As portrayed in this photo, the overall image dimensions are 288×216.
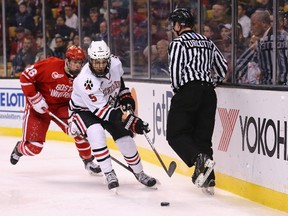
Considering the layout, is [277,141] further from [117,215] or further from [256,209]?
[117,215]

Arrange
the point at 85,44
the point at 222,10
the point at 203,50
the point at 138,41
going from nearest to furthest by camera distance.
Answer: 1. the point at 203,50
2. the point at 222,10
3. the point at 138,41
4. the point at 85,44

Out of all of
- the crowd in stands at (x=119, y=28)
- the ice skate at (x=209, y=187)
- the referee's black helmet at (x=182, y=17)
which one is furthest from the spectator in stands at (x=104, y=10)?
the ice skate at (x=209, y=187)

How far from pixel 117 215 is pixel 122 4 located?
14.2 ft

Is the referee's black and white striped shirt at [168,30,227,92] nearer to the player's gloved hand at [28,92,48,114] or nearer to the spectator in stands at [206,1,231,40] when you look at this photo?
the spectator in stands at [206,1,231,40]

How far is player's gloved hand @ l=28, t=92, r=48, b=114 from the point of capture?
23.1ft

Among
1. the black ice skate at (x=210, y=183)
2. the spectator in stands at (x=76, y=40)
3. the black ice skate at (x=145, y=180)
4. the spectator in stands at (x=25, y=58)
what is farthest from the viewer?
the spectator in stands at (x=25, y=58)

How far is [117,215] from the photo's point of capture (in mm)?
5316

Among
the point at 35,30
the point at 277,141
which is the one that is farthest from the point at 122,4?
the point at 277,141

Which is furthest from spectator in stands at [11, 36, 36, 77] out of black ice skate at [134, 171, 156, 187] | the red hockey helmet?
black ice skate at [134, 171, 156, 187]

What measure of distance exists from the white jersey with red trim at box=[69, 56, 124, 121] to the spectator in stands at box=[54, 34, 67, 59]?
434 centimetres

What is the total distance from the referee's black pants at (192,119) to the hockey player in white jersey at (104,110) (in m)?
0.29

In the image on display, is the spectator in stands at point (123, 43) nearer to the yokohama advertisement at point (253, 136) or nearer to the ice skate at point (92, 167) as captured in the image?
the yokohama advertisement at point (253, 136)

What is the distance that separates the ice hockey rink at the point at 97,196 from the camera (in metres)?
5.44

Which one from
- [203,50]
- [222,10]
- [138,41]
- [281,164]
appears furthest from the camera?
[138,41]
